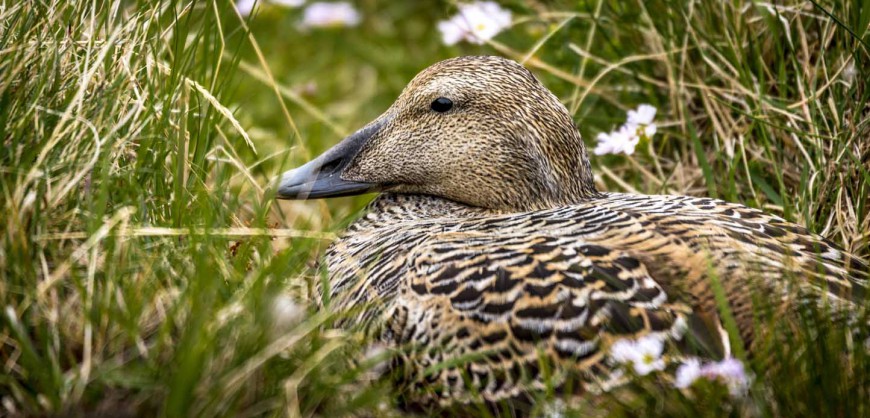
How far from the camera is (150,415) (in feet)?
6.86

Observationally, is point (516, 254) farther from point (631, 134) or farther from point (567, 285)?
point (631, 134)

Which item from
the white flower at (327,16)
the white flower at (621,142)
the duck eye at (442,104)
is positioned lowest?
the white flower at (621,142)

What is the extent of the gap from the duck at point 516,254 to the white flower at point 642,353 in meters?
0.02

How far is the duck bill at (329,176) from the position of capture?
11.0 feet

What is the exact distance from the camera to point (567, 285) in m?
2.46

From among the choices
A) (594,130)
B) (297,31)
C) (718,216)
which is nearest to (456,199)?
(718,216)

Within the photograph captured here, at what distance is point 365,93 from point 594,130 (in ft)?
5.97

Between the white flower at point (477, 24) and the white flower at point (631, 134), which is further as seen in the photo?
the white flower at point (477, 24)

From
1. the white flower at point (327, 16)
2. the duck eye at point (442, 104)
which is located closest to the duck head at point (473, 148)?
the duck eye at point (442, 104)

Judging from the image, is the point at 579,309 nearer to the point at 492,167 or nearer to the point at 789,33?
the point at 492,167

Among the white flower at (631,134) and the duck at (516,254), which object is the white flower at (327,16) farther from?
the duck at (516,254)

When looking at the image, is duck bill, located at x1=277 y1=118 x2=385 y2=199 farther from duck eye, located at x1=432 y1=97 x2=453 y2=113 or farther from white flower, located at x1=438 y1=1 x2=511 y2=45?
white flower, located at x1=438 y1=1 x2=511 y2=45

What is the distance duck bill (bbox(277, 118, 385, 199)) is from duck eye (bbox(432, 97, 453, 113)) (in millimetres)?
179

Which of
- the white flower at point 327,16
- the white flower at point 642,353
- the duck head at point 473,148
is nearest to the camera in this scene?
the white flower at point 642,353
